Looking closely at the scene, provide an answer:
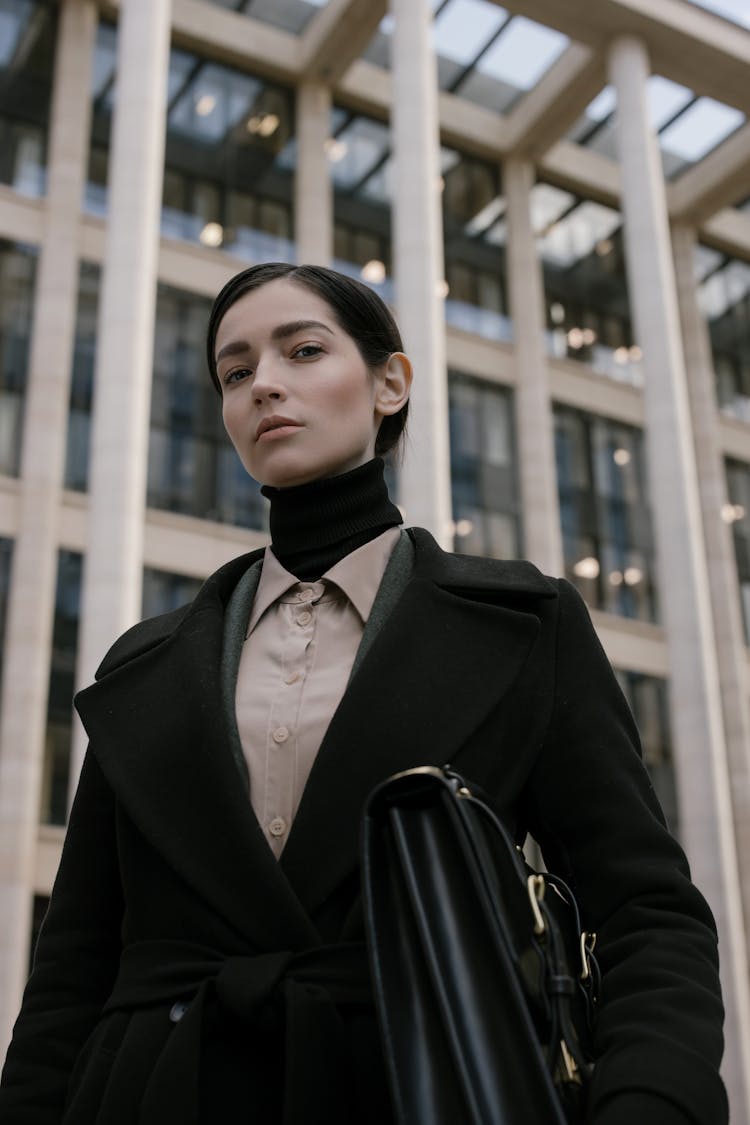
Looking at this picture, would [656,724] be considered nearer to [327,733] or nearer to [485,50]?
[485,50]

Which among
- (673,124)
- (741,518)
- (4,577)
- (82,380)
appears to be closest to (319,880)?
(4,577)

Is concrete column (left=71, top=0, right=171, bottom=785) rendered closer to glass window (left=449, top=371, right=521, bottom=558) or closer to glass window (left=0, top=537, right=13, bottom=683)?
glass window (left=0, top=537, right=13, bottom=683)

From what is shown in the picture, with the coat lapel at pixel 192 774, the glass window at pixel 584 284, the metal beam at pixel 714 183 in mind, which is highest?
the metal beam at pixel 714 183

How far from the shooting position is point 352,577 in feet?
6.56

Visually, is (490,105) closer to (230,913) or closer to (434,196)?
(434,196)

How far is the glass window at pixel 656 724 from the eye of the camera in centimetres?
2416

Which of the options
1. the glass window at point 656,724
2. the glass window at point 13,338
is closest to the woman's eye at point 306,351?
the glass window at point 13,338

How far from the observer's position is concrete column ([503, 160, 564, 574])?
25.0 metres

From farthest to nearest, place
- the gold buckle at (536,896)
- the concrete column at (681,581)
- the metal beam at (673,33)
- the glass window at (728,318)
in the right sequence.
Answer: the glass window at (728,318)
the metal beam at (673,33)
the concrete column at (681,581)
the gold buckle at (536,896)

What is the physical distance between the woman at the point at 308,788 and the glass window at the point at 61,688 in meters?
17.1

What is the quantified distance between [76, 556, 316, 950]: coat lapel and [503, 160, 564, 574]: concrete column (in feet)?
73.4

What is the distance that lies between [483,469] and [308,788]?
2364cm

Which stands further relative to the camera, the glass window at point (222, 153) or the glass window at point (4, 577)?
the glass window at point (222, 153)

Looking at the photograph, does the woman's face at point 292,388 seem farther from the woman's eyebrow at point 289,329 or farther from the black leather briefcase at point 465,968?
the black leather briefcase at point 465,968
